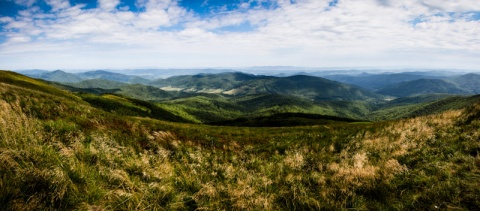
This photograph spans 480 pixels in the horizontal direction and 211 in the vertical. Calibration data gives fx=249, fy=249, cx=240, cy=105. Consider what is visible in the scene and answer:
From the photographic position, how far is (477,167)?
6.56m

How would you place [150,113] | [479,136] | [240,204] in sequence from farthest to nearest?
[150,113] → [479,136] → [240,204]

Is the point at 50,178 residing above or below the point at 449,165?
above

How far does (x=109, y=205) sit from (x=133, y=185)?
1028 millimetres

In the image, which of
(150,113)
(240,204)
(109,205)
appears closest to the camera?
(109,205)

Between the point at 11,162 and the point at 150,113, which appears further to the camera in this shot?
the point at 150,113

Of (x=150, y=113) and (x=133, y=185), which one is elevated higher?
(x=133, y=185)

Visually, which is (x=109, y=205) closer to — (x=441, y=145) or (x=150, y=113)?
(x=441, y=145)

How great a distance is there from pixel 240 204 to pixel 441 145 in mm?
9639

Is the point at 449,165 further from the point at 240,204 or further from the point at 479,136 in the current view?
the point at 240,204

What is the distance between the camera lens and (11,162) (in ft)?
15.5

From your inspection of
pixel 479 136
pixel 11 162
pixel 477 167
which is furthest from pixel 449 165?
pixel 11 162

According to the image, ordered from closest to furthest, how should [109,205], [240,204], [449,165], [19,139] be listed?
[109,205] < [240,204] < [19,139] < [449,165]

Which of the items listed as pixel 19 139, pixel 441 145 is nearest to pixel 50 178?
pixel 19 139

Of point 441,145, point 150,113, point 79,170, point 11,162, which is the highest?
point 11,162
